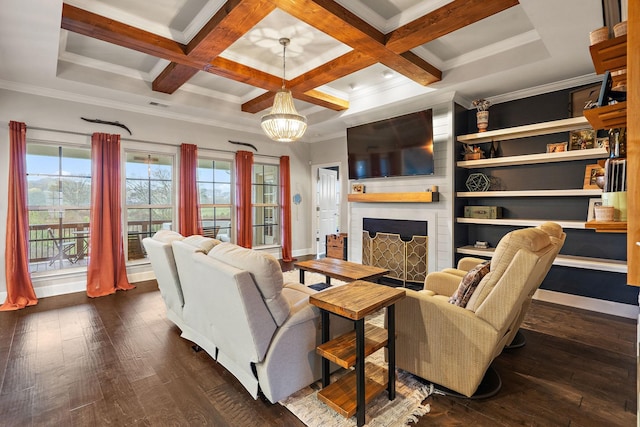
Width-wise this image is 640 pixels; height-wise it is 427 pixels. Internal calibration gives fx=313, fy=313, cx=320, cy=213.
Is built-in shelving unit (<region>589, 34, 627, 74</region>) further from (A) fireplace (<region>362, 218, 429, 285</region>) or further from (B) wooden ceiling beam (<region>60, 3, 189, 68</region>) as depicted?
(A) fireplace (<region>362, 218, 429, 285</region>)

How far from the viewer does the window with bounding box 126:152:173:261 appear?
5.00m

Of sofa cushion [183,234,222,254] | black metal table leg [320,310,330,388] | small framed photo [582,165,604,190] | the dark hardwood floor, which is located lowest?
the dark hardwood floor

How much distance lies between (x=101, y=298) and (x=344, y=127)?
4808mm

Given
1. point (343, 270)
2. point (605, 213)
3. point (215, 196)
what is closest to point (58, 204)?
point (215, 196)

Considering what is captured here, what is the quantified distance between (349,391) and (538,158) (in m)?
3.64

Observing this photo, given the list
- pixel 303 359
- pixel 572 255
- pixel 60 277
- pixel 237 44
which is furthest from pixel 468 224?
pixel 60 277

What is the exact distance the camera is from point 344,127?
6098 millimetres

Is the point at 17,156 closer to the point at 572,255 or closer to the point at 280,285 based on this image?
the point at 280,285

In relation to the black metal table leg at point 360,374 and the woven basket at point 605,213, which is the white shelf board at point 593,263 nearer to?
the woven basket at point 605,213

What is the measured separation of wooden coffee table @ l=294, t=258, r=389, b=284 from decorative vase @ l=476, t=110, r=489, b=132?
8.07ft

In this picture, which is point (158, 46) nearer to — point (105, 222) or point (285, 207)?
point (105, 222)

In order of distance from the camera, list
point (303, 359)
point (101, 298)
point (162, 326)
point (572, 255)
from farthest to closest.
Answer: point (101, 298)
point (572, 255)
point (162, 326)
point (303, 359)

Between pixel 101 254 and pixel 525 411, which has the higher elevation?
pixel 101 254

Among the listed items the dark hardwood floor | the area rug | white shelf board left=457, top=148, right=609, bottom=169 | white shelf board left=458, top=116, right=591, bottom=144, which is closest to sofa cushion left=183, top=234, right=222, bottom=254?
the dark hardwood floor
